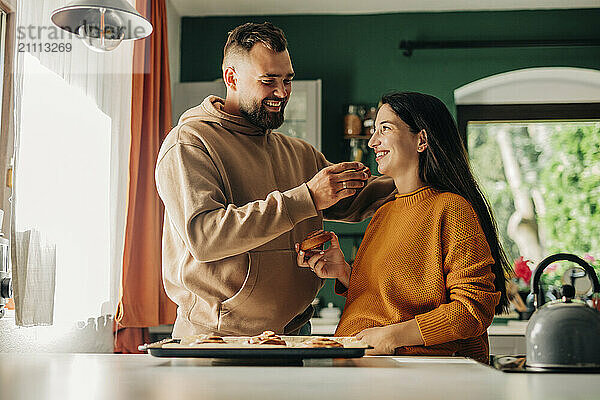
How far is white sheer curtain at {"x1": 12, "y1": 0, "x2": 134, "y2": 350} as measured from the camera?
6.90 feet

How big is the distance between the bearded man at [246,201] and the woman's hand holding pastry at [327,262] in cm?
10

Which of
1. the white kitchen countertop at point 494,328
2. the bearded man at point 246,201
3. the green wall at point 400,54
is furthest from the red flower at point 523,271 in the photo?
the bearded man at point 246,201

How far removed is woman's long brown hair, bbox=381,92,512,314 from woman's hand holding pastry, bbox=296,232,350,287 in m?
0.31

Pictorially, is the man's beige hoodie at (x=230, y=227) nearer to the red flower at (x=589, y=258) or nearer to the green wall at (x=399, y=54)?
the green wall at (x=399, y=54)

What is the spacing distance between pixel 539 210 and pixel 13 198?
133 inches

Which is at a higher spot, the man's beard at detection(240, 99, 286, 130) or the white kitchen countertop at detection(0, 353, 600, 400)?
the man's beard at detection(240, 99, 286, 130)

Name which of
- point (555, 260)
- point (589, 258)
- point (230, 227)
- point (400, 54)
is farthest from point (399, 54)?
point (555, 260)

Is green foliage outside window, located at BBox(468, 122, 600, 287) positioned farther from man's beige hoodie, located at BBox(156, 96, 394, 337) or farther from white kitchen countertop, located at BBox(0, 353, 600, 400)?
white kitchen countertop, located at BBox(0, 353, 600, 400)

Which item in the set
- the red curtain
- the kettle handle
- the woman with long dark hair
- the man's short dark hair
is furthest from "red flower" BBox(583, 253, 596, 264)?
the kettle handle

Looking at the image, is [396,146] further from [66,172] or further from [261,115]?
[66,172]

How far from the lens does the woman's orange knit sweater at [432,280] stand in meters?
1.56

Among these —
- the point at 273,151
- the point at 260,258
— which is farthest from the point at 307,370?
the point at 273,151

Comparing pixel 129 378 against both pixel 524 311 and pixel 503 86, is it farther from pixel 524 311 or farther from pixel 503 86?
pixel 503 86

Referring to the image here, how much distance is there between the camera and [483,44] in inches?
169
